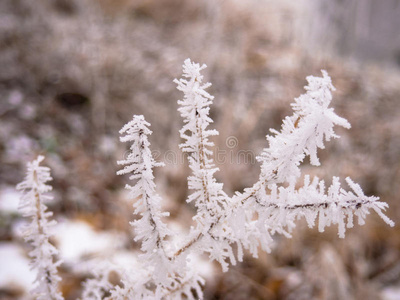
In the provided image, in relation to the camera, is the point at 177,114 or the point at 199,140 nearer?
the point at 199,140

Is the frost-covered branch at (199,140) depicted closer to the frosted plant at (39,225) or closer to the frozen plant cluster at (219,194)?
the frozen plant cluster at (219,194)

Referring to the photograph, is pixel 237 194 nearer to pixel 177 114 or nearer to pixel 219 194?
pixel 219 194

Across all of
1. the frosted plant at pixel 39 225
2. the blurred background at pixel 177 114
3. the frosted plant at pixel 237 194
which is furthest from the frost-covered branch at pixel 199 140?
the blurred background at pixel 177 114

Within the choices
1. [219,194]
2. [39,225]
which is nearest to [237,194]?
[219,194]

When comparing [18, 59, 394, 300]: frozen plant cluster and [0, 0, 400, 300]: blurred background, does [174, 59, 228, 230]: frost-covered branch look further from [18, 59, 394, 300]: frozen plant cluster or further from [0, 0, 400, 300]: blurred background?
[0, 0, 400, 300]: blurred background

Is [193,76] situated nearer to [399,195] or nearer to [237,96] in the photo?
[399,195]

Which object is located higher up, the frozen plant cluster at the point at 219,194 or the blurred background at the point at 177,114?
the blurred background at the point at 177,114
